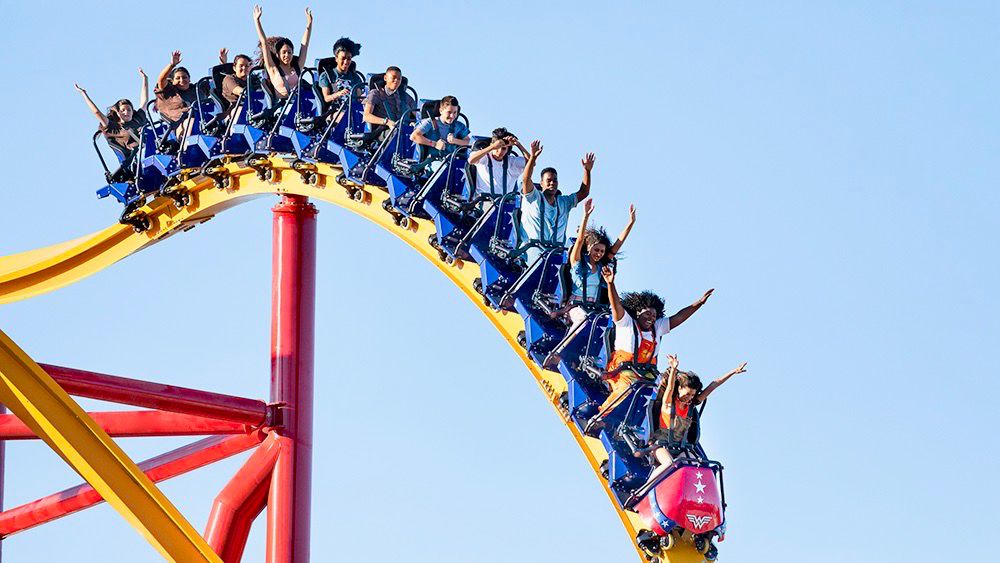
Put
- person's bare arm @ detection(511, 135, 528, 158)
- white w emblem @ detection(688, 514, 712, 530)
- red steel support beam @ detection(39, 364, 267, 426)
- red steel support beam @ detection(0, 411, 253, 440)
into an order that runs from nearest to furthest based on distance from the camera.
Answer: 1. white w emblem @ detection(688, 514, 712, 530)
2. person's bare arm @ detection(511, 135, 528, 158)
3. red steel support beam @ detection(39, 364, 267, 426)
4. red steel support beam @ detection(0, 411, 253, 440)

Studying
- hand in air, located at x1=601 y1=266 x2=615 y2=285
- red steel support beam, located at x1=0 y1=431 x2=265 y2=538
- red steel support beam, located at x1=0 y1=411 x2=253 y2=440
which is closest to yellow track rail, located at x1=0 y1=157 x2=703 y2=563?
hand in air, located at x1=601 y1=266 x2=615 y2=285

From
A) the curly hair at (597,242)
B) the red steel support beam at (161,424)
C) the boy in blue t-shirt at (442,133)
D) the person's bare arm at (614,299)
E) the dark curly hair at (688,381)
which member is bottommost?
the dark curly hair at (688,381)

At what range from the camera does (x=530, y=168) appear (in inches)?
403

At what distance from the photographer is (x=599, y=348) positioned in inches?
388

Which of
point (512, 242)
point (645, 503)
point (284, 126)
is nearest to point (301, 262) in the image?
point (284, 126)

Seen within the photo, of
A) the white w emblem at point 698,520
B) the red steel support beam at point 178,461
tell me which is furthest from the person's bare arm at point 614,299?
the red steel support beam at point 178,461

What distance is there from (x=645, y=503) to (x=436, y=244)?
6.12ft

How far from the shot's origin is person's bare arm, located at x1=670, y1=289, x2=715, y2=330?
10.2 m

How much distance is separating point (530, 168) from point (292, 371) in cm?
235

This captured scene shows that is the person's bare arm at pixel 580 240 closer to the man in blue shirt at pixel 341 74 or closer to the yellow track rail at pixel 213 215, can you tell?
the yellow track rail at pixel 213 215

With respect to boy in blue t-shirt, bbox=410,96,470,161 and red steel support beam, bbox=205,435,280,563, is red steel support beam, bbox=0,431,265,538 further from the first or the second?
boy in blue t-shirt, bbox=410,96,470,161

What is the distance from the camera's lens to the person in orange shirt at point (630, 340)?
9680 mm

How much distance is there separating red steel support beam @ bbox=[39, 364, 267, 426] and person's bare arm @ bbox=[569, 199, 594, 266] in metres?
2.50

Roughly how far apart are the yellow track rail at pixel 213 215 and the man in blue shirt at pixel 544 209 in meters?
0.35
